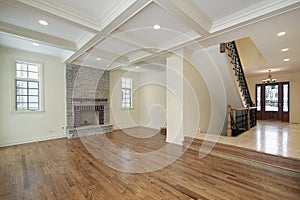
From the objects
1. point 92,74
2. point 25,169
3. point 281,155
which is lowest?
point 25,169

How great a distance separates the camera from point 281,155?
117 inches

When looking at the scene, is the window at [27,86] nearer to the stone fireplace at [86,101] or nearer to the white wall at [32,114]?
the white wall at [32,114]

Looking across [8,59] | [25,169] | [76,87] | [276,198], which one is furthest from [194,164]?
[8,59]

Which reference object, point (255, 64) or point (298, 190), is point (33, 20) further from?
point (255, 64)

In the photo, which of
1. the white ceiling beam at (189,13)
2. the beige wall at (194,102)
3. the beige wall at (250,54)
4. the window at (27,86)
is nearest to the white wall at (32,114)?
the window at (27,86)

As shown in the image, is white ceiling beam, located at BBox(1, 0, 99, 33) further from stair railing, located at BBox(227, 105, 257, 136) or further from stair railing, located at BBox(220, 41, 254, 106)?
stair railing, located at BBox(227, 105, 257, 136)

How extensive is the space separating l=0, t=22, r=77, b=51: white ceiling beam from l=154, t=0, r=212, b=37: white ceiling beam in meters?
2.96

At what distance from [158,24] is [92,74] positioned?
417 cm

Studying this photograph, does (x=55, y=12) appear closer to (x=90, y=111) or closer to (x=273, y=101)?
(x=90, y=111)

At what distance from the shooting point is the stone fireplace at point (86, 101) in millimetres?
5828

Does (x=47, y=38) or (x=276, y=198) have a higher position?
(x=47, y=38)

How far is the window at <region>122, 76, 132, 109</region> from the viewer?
25.3 feet

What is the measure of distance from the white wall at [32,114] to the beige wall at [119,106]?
2.09 m

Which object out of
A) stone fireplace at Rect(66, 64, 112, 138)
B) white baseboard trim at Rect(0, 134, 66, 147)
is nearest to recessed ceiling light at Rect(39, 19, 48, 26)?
stone fireplace at Rect(66, 64, 112, 138)
